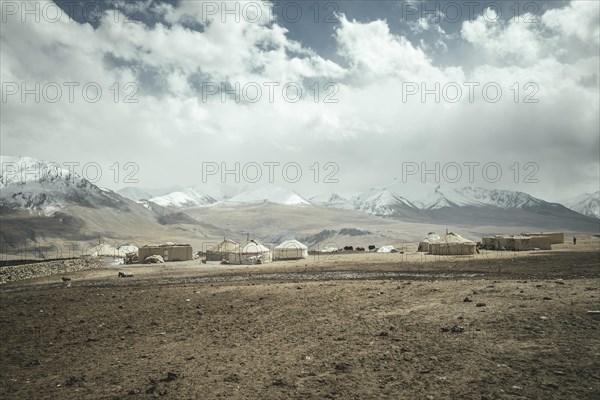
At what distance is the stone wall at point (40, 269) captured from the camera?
34.8m

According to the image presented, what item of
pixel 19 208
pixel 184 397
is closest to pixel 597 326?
pixel 184 397

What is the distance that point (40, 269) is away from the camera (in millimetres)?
38719

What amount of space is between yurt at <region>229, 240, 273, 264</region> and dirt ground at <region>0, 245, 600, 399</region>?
113 feet

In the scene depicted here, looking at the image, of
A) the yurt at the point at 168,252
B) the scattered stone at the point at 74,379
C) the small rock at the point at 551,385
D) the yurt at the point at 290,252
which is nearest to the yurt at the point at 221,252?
the yurt at the point at 168,252

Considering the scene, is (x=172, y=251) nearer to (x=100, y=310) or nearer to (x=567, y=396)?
(x=100, y=310)

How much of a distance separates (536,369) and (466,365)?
1.26m

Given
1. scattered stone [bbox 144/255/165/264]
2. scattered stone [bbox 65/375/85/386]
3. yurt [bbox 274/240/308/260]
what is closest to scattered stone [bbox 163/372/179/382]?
scattered stone [bbox 65/375/85/386]

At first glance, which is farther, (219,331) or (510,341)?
(219,331)

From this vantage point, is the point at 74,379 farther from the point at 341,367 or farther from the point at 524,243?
the point at 524,243

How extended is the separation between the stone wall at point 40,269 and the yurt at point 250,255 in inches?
675

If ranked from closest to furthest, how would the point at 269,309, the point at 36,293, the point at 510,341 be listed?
the point at 510,341 < the point at 269,309 < the point at 36,293

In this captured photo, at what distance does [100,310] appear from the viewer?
650 inches

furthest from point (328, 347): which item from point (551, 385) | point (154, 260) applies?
point (154, 260)

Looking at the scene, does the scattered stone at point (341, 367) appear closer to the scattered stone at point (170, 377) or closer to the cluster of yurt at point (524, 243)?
the scattered stone at point (170, 377)
